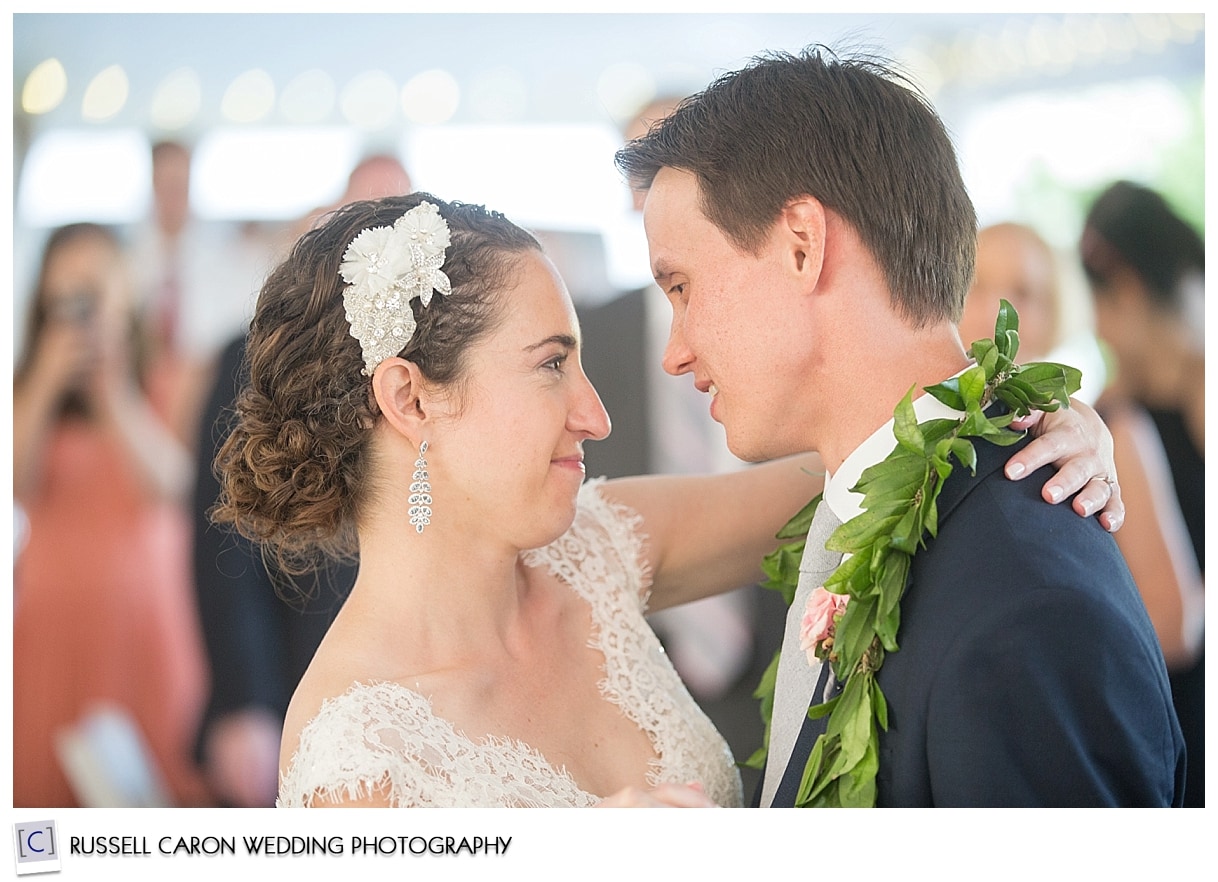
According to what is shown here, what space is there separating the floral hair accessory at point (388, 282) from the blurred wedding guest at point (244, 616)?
1.11 m

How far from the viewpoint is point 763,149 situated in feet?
5.09

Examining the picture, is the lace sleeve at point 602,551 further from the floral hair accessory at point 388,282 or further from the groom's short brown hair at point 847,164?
the groom's short brown hair at point 847,164

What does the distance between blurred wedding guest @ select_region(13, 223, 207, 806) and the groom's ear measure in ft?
6.56

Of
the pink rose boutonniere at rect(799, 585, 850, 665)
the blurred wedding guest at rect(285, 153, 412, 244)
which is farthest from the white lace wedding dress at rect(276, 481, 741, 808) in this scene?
the blurred wedding guest at rect(285, 153, 412, 244)

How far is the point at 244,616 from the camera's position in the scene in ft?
9.20

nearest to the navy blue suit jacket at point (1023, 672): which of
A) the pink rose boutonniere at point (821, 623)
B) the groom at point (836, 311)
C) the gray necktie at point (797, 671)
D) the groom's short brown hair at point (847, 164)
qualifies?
the groom at point (836, 311)

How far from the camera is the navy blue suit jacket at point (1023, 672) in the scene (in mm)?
1163

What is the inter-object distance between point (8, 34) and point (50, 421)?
132 cm

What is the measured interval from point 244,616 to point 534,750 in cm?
145

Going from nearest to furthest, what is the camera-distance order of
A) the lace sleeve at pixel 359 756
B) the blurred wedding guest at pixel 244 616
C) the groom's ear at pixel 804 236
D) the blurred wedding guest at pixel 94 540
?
the lace sleeve at pixel 359 756, the groom's ear at pixel 804 236, the blurred wedding guest at pixel 244 616, the blurred wedding guest at pixel 94 540

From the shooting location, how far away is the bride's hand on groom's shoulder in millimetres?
1415

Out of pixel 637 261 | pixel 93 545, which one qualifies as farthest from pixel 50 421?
pixel 637 261
